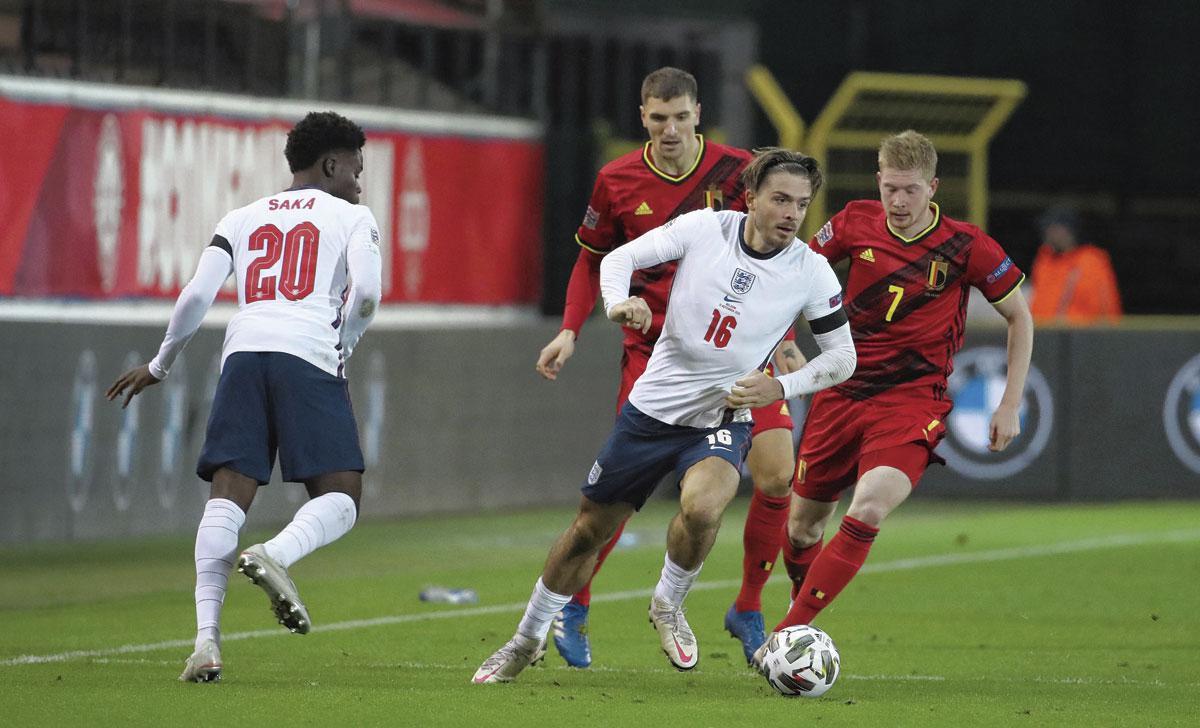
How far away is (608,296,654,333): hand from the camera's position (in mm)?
7141

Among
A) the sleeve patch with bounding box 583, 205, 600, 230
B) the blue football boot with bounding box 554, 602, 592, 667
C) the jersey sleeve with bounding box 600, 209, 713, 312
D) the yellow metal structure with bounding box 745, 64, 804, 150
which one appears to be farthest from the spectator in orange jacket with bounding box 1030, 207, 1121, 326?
the jersey sleeve with bounding box 600, 209, 713, 312

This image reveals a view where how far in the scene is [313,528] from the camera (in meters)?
7.54

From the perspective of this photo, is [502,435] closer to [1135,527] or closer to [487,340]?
[487,340]

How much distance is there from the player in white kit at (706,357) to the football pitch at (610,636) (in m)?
0.52

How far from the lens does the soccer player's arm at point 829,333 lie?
776 cm

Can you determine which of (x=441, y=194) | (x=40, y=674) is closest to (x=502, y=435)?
(x=441, y=194)

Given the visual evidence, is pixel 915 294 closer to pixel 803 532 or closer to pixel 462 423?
pixel 803 532

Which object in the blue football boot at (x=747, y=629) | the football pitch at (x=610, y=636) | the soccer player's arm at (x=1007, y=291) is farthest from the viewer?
the blue football boot at (x=747, y=629)

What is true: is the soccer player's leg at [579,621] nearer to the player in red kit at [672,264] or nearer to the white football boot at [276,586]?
the player in red kit at [672,264]

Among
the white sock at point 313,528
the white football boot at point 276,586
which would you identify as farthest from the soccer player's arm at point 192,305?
the white football boot at point 276,586

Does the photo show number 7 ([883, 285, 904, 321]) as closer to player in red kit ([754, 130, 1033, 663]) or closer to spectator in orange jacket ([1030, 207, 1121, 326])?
player in red kit ([754, 130, 1033, 663])

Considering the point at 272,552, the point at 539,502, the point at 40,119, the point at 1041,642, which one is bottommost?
the point at 539,502

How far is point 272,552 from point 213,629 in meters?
0.48

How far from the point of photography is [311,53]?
17.1m
